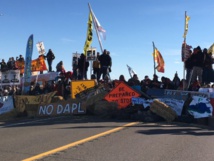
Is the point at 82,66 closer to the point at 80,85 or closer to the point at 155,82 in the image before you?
the point at 80,85

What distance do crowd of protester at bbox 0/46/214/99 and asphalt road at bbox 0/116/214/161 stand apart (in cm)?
628

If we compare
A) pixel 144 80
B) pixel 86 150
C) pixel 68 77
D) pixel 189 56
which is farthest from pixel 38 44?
pixel 86 150

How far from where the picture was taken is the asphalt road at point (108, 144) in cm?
715

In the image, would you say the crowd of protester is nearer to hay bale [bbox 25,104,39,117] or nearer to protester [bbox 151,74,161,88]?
protester [bbox 151,74,161,88]

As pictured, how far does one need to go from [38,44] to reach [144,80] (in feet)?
34.4

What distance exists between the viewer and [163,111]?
13648 mm

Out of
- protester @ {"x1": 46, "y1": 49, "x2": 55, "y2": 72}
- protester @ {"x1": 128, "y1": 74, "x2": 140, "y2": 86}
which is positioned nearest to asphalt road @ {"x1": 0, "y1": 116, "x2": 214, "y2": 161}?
protester @ {"x1": 128, "y1": 74, "x2": 140, "y2": 86}

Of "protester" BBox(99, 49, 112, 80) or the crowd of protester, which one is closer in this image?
the crowd of protester

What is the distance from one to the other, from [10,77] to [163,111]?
47.7 ft

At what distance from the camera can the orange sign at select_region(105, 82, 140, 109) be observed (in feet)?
50.3

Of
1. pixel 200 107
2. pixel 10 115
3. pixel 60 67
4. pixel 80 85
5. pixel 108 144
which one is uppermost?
pixel 60 67

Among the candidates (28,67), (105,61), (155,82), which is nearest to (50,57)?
(28,67)

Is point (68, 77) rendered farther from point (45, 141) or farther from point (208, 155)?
point (208, 155)

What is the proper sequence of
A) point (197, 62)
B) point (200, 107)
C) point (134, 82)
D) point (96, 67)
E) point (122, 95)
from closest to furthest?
point (200, 107), point (122, 95), point (197, 62), point (134, 82), point (96, 67)
